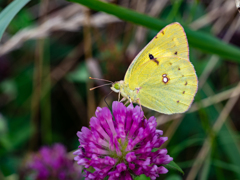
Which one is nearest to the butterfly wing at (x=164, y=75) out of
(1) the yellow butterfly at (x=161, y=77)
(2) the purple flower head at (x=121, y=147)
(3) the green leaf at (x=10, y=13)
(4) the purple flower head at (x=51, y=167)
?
(1) the yellow butterfly at (x=161, y=77)

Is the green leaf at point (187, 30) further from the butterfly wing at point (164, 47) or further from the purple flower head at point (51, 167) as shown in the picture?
the purple flower head at point (51, 167)

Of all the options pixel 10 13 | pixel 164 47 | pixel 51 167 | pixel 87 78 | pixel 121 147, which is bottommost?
pixel 51 167

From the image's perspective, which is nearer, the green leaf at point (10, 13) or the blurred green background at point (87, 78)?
the green leaf at point (10, 13)

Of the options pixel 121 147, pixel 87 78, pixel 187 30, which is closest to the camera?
pixel 121 147

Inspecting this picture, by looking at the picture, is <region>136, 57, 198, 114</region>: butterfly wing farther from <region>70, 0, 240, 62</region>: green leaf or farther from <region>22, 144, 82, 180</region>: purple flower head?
<region>22, 144, 82, 180</region>: purple flower head

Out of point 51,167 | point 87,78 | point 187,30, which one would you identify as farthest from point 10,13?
point 87,78

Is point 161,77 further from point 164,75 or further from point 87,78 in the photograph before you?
point 87,78
